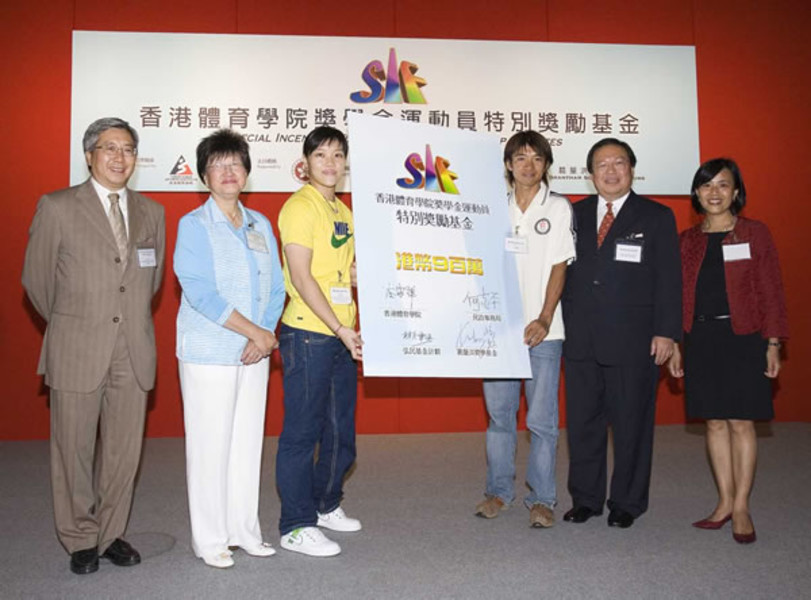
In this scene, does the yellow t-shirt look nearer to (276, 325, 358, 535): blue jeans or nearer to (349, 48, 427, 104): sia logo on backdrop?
(276, 325, 358, 535): blue jeans

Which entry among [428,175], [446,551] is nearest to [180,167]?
[428,175]

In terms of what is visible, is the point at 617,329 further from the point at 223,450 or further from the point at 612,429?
the point at 223,450

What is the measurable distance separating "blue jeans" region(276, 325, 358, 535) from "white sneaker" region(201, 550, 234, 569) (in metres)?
0.26

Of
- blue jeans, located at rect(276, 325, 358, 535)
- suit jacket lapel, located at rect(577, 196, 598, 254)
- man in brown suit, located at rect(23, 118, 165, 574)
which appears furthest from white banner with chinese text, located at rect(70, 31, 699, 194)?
blue jeans, located at rect(276, 325, 358, 535)

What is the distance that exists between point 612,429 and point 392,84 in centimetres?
339

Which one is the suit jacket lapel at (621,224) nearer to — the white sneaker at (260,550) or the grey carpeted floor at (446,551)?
the grey carpeted floor at (446,551)

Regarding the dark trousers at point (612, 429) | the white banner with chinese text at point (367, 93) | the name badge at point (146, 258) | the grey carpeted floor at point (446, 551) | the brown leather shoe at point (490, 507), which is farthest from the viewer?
the white banner with chinese text at point (367, 93)

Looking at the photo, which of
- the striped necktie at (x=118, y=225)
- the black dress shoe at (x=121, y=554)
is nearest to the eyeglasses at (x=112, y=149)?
the striped necktie at (x=118, y=225)

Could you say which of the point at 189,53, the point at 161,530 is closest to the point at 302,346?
the point at 161,530

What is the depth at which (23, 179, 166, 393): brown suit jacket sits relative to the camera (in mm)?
2482

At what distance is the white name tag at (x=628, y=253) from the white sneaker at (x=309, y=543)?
5.82 feet

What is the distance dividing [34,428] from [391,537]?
360 cm

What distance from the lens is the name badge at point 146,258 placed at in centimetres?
262

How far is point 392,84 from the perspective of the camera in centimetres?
529
